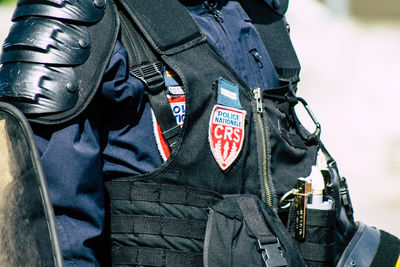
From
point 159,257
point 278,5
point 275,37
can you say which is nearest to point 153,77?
point 159,257

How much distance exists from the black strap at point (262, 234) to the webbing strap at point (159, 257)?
17 centimetres

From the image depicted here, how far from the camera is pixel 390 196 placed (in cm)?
623

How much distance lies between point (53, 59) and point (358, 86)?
23.7ft

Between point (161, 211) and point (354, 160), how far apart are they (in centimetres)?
541

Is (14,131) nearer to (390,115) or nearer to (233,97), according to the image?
(233,97)

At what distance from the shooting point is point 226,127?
1.70 m

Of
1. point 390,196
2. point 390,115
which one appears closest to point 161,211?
point 390,196

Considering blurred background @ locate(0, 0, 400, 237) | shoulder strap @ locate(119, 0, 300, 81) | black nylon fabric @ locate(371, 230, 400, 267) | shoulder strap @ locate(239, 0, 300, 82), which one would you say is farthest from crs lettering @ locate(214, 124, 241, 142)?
blurred background @ locate(0, 0, 400, 237)

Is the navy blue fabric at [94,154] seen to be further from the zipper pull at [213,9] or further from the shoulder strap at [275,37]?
the shoulder strap at [275,37]

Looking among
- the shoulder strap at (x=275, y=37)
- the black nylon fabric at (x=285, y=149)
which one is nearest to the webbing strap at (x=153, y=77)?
the black nylon fabric at (x=285, y=149)

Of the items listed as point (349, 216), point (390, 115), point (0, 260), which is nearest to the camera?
point (0, 260)

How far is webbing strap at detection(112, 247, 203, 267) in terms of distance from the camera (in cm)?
160

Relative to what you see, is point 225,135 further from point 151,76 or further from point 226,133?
point 151,76

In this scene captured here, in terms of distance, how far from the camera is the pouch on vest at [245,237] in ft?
5.28
